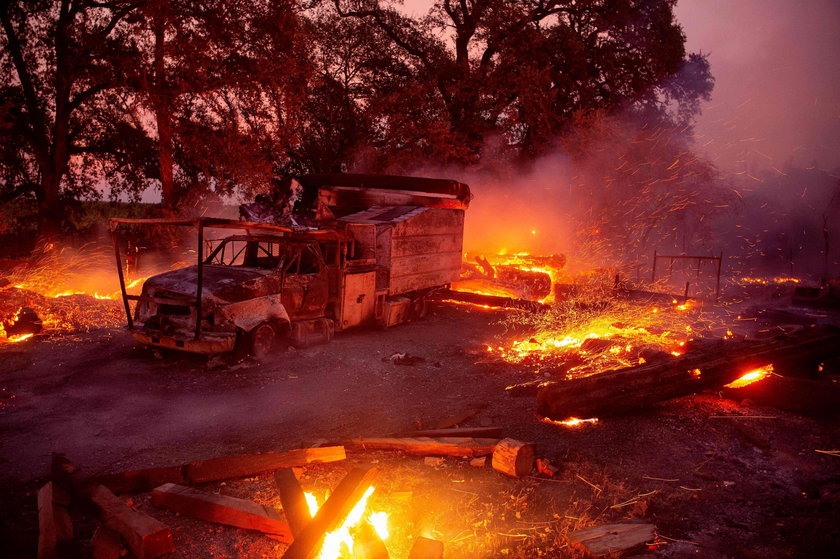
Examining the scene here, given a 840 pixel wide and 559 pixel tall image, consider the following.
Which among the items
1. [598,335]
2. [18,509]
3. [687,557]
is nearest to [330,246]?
[598,335]

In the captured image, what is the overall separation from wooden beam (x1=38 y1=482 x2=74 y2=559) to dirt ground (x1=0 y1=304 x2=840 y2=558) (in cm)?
18

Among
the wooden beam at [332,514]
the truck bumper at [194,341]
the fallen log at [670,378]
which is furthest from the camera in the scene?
the truck bumper at [194,341]

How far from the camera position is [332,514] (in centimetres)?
332

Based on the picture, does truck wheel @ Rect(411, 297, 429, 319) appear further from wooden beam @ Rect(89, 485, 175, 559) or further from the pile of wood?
wooden beam @ Rect(89, 485, 175, 559)

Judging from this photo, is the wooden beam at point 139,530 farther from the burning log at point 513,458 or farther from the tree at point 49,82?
the tree at point 49,82

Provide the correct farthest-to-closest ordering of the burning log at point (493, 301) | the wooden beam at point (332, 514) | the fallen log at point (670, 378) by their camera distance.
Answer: the burning log at point (493, 301), the fallen log at point (670, 378), the wooden beam at point (332, 514)

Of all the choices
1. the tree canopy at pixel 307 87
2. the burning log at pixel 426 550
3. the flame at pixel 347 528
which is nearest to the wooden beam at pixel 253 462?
the flame at pixel 347 528

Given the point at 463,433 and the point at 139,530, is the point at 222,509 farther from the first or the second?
the point at 463,433

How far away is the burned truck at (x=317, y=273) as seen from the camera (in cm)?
787

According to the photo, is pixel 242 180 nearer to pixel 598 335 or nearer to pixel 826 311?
pixel 598 335

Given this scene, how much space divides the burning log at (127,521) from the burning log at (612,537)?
9.14 ft

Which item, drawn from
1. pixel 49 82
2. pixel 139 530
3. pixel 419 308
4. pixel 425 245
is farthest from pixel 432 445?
pixel 49 82

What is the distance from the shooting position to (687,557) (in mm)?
3525

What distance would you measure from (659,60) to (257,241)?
808 inches
